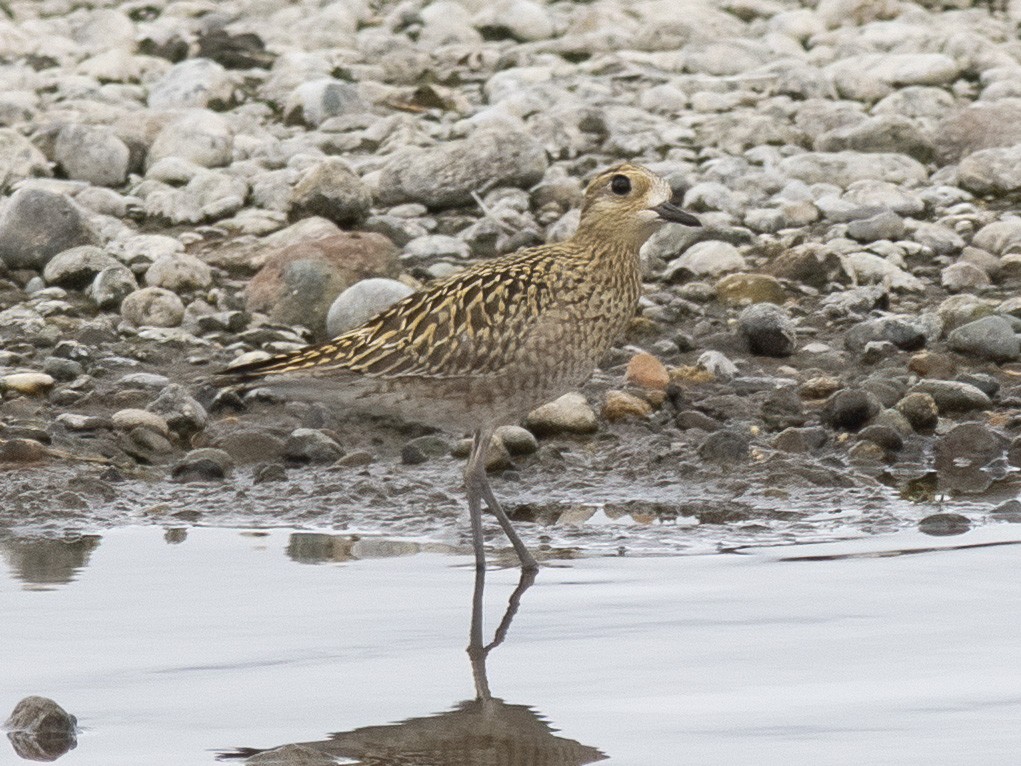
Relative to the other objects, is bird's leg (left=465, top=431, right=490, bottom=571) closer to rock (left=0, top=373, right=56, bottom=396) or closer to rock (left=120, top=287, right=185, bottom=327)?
rock (left=0, top=373, right=56, bottom=396)

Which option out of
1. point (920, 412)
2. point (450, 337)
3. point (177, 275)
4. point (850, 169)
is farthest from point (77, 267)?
point (850, 169)

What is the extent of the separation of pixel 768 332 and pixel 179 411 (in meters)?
2.98

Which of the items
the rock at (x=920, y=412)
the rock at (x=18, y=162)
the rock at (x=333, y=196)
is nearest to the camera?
the rock at (x=920, y=412)

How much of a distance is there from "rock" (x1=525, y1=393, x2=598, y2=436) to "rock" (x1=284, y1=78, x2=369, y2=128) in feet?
18.8

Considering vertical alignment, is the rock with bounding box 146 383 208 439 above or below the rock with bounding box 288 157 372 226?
below

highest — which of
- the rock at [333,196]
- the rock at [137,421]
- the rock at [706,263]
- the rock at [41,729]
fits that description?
the rock at [333,196]

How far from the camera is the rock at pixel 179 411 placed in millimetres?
9281

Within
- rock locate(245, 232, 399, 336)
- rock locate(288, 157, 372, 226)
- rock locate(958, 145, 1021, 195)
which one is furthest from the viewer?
rock locate(958, 145, 1021, 195)

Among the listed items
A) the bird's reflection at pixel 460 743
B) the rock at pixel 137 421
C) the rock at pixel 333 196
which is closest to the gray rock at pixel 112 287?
the rock at pixel 333 196

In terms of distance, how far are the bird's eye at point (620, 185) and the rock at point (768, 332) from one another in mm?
2317

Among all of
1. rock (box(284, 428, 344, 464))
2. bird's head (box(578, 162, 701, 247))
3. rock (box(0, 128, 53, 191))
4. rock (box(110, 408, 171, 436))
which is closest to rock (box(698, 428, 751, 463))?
bird's head (box(578, 162, 701, 247))

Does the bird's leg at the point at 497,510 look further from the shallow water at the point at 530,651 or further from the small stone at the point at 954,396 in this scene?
the small stone at the point at 954,396

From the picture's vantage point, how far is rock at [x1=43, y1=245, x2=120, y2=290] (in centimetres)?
1115

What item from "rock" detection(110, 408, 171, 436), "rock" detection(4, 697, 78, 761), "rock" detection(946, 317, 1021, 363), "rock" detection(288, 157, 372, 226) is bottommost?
"rock" detection(110, 408, 171, 436)
